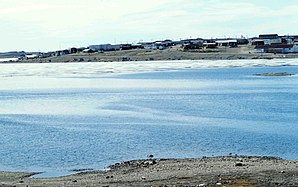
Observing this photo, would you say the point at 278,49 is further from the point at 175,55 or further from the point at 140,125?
the point at 140,125

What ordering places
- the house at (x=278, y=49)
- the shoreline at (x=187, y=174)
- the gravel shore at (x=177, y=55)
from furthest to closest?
the house at (x=278, y=49)
the gravel shore at (x=177, y=55)
the shoreline at (x=187, y=174)

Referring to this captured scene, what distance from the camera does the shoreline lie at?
1533 centimetres

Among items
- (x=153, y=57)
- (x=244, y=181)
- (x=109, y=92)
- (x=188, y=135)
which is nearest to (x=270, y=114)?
(x=188, y=135)

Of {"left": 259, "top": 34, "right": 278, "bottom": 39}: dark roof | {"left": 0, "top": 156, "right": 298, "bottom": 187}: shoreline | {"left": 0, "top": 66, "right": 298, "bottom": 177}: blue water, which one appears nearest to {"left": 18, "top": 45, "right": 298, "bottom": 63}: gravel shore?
{"left": 259, "top": 34, "right": 278, "bottom": 39}: dark roof

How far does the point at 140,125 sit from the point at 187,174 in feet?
44.5

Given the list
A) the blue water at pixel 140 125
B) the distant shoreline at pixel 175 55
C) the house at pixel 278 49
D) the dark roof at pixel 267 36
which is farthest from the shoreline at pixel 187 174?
the dark roof at pixel 267 36

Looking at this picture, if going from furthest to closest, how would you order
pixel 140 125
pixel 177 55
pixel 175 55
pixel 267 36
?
pixel 267 36, pixel 175 55, pixel 177 55, pixel 140 125

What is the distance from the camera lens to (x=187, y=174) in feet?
55.3

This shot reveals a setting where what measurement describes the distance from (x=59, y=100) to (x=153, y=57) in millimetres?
82463

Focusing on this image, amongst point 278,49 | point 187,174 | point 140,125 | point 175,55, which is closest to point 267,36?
point 278,49

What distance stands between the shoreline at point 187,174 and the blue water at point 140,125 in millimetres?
1490

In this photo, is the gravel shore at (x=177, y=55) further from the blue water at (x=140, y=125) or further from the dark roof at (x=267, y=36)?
the blue water at (x=140, y=125)

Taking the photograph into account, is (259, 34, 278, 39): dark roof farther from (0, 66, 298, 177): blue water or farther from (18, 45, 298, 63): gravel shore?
(0, 66, 298, 177): blue water

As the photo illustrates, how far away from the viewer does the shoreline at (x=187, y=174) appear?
15.3 meters
